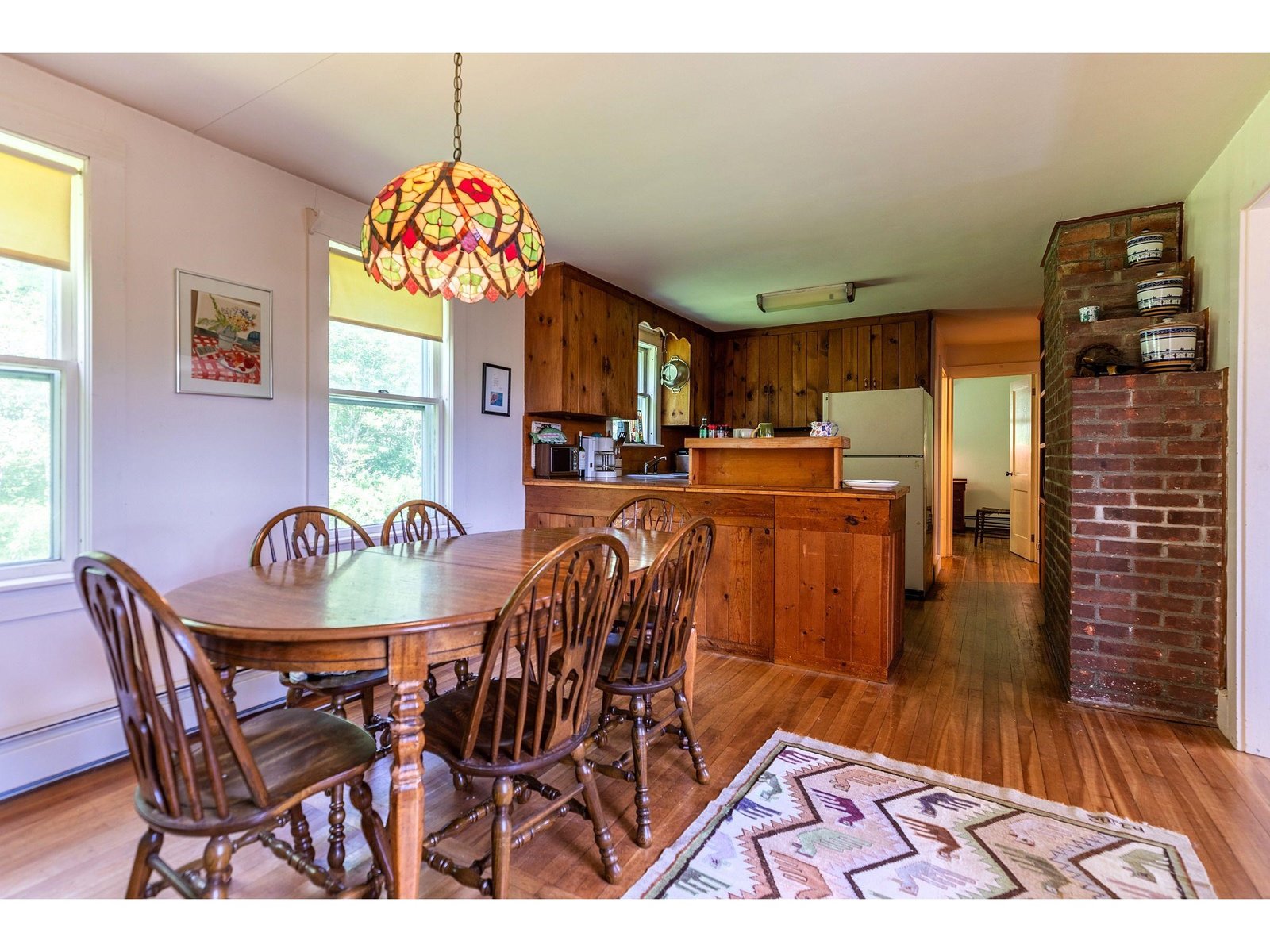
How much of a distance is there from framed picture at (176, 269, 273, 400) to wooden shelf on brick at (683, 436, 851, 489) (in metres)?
2.23

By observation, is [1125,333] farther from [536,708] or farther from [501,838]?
[501,838]

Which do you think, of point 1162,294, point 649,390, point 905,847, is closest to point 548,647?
point 905,847

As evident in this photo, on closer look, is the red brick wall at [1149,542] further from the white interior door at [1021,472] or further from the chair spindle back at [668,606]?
the white interior door at [1021,472]

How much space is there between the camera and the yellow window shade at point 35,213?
1.98m

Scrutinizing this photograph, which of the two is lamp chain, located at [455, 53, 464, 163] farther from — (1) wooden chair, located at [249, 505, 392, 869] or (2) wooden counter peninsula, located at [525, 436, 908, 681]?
(2) wooden counter peninsula, located at [525, 436, 908, 681]

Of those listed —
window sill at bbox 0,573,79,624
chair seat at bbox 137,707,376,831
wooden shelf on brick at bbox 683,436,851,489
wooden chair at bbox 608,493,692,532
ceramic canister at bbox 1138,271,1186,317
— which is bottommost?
chair seat at bbox 137,707,376,831

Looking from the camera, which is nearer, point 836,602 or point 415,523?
point 415,523

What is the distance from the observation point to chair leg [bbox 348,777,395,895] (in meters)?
1.34

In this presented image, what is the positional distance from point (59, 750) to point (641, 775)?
2049 millimetres

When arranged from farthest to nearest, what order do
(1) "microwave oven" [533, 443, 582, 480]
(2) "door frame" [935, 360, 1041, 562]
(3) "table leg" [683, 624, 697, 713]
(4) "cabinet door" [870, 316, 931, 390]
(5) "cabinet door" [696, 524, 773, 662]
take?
(2) "door frame" [935, 360, 1041, 562] → (4) "cabinet door" [870, 316, 931, 390] → (1) "microwave oven" [533, 443, 582, 480] → (5) "cabinet door" [696, 524, 773, 662] → (3) "table leg" [683, 624, 697, 713]

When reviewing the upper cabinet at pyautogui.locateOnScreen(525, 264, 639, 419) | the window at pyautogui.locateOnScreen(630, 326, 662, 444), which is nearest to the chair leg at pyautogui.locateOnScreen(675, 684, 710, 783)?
the upper cabinet at pyautogui.locateOnScreen(525, 264, 639, 419)

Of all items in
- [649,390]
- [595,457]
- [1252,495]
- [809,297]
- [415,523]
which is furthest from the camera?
[649,390]

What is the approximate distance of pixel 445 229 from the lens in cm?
152
